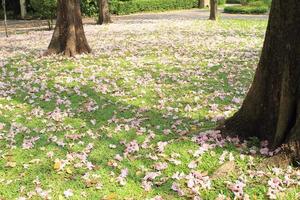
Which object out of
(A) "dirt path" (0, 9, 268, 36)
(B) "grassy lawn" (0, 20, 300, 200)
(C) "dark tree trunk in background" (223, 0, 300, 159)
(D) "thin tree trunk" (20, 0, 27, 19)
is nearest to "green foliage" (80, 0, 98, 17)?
(A) "dirt path" (0, 9, 268, 36)

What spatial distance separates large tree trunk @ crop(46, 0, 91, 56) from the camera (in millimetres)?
16266

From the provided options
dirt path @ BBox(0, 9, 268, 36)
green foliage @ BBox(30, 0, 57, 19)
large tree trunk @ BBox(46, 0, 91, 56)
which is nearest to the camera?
large tree trunk @ BBox(46, 0, 91, 56)

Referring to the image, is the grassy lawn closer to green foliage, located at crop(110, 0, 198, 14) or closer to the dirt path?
the dirt path

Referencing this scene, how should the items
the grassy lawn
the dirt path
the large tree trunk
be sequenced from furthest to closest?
1. the dirt path
2. the large tree trunk
3. the grassy lawn

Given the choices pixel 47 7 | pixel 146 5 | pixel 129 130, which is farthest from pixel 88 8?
pixel 129 130

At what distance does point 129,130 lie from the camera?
324 inches

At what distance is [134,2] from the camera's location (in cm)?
4322

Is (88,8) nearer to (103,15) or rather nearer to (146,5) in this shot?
(103,15)

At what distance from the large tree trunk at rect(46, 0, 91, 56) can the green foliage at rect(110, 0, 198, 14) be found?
25.0 meters

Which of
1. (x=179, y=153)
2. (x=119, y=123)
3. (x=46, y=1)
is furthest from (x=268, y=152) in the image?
(x=46, y=1)

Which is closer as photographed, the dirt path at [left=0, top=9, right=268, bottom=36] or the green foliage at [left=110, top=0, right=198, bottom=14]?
the dirt path at [left=0, top=9, right=268, bottom=36]

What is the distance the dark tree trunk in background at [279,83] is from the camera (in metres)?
6.21

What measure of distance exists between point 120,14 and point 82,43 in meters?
25.8

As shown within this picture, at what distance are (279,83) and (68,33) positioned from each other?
11102 mm
